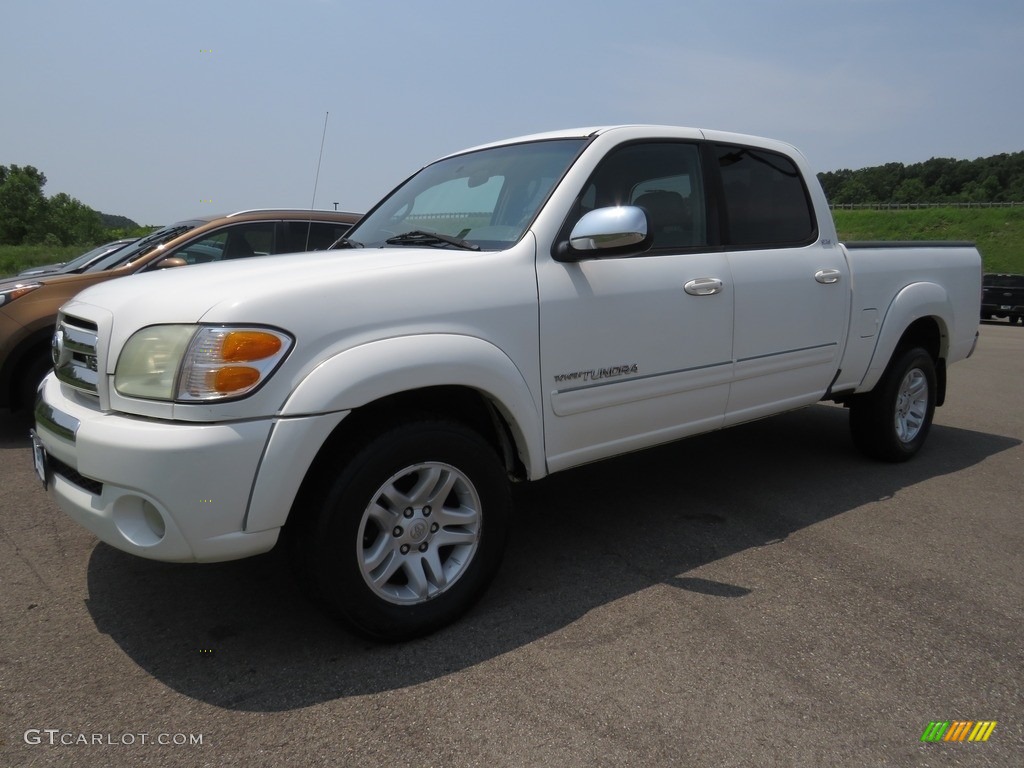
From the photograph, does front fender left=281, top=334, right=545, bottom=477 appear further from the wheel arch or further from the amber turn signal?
the wheel arch

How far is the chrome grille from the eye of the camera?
8.59 feet

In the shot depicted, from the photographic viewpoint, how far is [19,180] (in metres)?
60.9

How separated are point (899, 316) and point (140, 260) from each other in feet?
18.0

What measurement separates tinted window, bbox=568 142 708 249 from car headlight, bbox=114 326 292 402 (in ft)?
4.95

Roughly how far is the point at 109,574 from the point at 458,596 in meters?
1.59

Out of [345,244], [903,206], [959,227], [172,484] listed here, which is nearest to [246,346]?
[172,484]

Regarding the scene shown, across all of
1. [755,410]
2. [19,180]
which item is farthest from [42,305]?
[19,180]

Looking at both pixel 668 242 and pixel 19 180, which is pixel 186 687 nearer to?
pixel 668 242

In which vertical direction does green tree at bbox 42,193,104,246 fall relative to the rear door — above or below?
above

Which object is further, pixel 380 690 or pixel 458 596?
pixel 458 596

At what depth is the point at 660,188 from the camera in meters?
3.61

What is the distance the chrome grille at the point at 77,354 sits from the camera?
262 cm

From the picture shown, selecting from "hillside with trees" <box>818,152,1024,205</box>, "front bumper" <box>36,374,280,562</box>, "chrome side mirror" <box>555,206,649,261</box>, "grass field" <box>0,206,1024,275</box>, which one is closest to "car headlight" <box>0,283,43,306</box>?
"front bumper" <box>36,374,280,562</box>

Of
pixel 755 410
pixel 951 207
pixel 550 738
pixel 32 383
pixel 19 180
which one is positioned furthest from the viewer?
pixel 19 180
